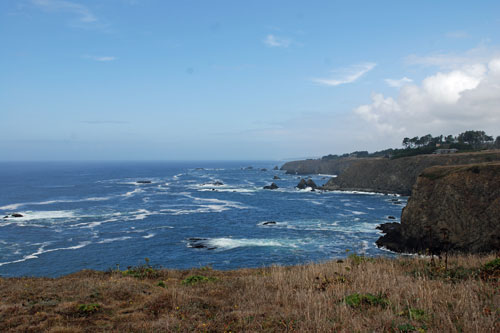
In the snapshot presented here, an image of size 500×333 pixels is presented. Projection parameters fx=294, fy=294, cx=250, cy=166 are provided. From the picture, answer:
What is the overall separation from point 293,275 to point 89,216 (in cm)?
5506

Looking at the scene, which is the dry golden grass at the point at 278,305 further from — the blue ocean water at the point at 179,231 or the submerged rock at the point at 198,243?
the submerged rock at the point at 198,243

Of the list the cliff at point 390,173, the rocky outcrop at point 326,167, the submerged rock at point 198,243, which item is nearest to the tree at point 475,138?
the cliff at point 390,173

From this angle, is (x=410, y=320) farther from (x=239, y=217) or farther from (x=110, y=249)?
(x=239, y=217)

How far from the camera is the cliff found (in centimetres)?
8391

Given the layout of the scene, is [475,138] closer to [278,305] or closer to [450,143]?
[450,143]

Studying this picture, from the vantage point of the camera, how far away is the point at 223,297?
8.28m

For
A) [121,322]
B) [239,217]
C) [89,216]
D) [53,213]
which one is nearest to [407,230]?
[239,217]

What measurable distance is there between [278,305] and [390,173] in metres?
100

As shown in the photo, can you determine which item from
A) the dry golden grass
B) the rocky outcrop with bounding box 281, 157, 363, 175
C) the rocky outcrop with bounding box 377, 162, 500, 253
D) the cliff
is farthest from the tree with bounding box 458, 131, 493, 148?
the dry golden grass

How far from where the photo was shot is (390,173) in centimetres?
9650

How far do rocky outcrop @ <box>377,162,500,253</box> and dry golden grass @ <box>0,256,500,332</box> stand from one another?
27857 mm

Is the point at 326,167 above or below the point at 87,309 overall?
above

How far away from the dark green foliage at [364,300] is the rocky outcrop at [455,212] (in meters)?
29.4

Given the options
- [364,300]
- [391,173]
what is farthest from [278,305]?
[391,173]
